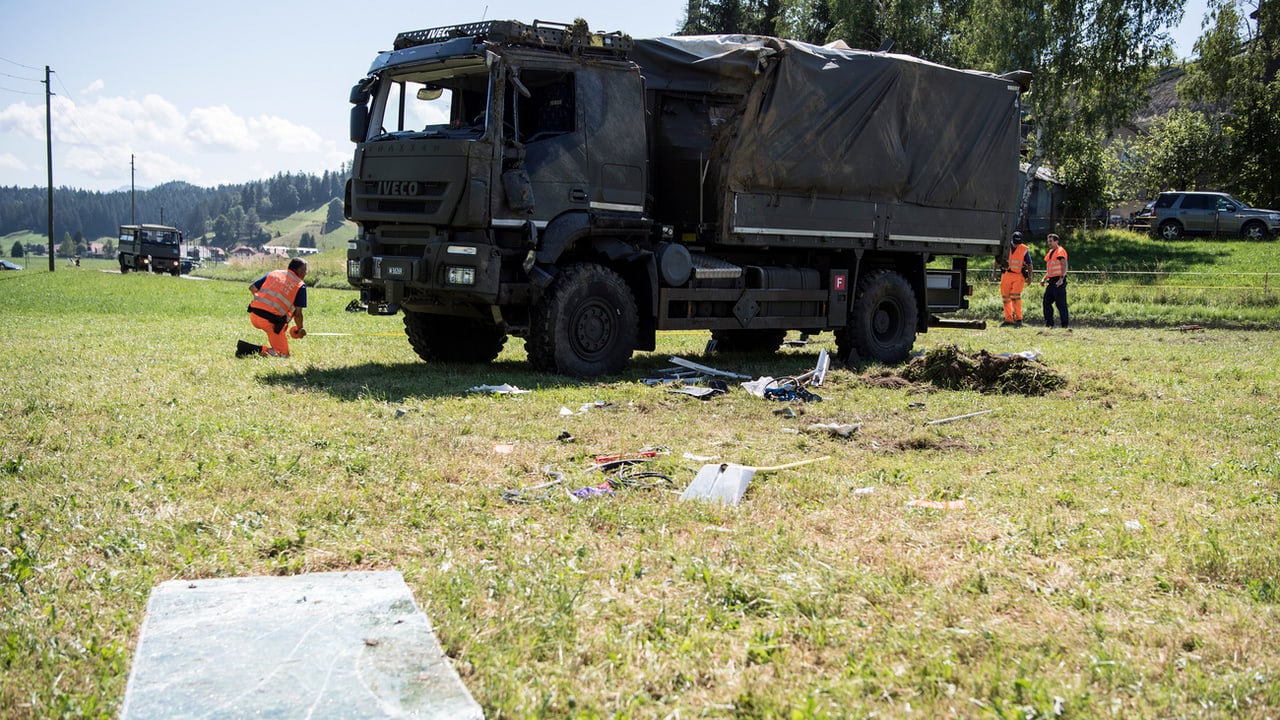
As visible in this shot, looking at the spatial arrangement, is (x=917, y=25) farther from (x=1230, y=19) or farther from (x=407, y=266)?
(x=407, y=266)

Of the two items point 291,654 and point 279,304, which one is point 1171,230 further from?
point 291,654

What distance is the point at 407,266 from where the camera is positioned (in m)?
10.6

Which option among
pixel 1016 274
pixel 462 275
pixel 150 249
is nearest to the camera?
pixel 462 275

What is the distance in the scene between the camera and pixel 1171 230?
38406 mm

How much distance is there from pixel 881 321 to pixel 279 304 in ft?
24.1

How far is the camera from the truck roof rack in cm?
1055

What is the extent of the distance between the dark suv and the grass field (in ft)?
99.2

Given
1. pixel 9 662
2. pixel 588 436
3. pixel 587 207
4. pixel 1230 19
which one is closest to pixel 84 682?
pixel 9 662

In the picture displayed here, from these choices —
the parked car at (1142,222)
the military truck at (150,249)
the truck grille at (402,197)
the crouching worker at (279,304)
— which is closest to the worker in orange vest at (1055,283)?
the truck grille at (402,197)

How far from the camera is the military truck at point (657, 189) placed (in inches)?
417

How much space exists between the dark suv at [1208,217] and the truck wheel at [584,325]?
107ft

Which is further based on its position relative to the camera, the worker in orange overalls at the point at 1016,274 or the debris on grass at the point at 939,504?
the worker in orange overalls at the point at 1016,274

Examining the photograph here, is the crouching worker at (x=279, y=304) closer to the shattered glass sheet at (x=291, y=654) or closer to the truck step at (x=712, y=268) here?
the truck step at (x=712, y=268)

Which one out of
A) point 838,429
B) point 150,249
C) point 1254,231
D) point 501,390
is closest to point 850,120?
point 501,390
